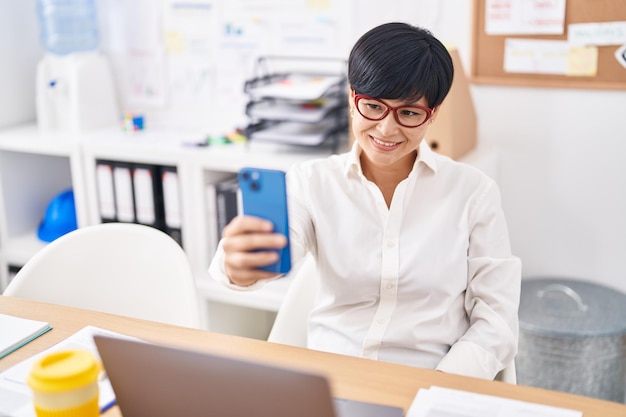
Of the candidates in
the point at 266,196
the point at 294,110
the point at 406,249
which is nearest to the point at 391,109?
the point at 406,249

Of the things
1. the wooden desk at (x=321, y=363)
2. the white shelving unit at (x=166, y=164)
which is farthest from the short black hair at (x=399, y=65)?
the white shelving unit at (x=166, y=164)

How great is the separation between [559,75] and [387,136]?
1.16 meters

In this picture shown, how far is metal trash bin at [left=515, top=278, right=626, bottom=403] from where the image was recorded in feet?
7.27

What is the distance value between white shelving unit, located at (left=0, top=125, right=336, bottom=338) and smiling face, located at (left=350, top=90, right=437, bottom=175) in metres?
0.93

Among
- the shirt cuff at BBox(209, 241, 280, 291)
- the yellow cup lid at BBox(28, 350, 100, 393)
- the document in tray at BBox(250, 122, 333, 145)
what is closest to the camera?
the yellow cup lid at BBox(28, 350, 100, 393)

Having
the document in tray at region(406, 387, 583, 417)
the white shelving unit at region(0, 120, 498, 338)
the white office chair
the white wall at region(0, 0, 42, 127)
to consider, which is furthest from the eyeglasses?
the white wall at region(0, 0, 42, 127)

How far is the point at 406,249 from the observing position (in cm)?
156

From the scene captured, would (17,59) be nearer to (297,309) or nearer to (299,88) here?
(299,88)

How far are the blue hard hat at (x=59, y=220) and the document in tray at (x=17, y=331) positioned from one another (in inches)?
61.0

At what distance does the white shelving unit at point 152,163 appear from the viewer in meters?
2.57

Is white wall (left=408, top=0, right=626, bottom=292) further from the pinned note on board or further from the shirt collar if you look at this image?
the shirt collar

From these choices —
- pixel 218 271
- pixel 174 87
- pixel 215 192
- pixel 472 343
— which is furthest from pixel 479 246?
pixel 174 87

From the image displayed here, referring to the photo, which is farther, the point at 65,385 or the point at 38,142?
the point at 38,142

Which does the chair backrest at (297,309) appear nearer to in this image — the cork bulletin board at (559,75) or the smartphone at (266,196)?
the smartphone at (266,196)
